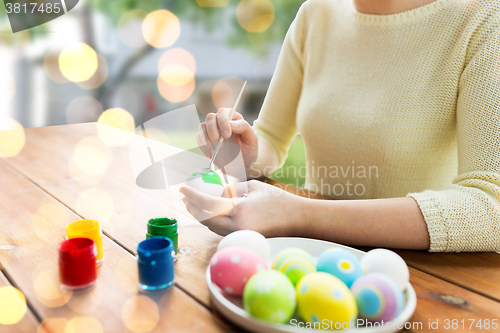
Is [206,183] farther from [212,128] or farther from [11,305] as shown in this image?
[11,305]

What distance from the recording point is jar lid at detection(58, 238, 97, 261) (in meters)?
0.56

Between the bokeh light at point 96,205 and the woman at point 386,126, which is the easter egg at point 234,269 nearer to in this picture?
the woman at point 386,126

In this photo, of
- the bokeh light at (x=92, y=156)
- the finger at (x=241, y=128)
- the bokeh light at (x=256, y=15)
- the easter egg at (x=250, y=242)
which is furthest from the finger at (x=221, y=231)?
the bokeh light at (x=256, y=15)

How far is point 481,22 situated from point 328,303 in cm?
75

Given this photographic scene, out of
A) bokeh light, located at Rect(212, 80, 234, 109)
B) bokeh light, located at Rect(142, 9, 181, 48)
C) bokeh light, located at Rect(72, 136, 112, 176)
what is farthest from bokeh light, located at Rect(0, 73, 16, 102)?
bokeh light, located at Rect(72, 136, 112, 176)

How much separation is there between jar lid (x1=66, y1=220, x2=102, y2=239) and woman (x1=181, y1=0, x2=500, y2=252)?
0.53ft

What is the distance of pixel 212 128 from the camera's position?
932 mm

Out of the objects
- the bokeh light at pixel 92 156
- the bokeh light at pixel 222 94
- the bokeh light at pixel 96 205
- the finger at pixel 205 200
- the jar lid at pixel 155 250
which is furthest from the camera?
the bokeh light at pixel 222 94

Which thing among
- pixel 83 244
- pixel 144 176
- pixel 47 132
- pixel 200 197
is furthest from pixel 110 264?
pixel 47 132

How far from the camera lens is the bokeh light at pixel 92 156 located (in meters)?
1.19

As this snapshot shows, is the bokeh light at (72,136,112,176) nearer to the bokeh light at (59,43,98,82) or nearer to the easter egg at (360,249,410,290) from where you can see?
the easter egg at (360,249,410,290)

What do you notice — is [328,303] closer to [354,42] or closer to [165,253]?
[165,253]

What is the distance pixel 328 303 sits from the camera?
444 mm

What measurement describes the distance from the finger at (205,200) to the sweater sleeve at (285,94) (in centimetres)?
62
